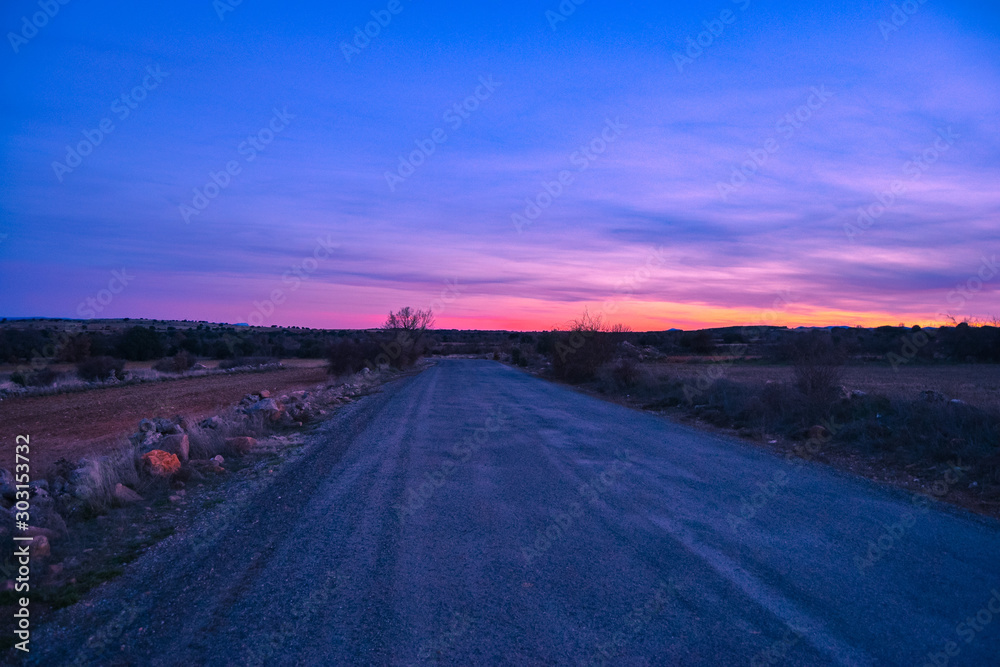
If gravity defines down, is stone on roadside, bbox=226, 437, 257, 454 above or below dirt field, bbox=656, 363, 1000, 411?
below

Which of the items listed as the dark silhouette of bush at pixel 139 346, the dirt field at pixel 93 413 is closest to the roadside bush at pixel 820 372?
the dirt field at pixel 93 413

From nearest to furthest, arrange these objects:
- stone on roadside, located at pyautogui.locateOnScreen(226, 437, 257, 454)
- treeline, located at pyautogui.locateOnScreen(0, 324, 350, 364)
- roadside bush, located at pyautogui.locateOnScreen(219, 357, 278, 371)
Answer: stone on roadside, located at pyautogui.locateOnScreen(226, 437, 257, 454) < treeline, located at pyautogui.locateOnScreen(0, 324, 350, 364) < roadside bush, located at pyautogui.locateOnScreen(219, 357, 278, 371)

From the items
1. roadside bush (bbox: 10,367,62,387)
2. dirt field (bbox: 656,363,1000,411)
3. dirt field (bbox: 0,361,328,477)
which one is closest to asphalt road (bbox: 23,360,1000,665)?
dirt field (bbox: 656,363,1000,411)

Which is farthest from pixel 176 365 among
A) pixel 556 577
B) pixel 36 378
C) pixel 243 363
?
pixel 556 577

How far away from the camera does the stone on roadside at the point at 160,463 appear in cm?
929

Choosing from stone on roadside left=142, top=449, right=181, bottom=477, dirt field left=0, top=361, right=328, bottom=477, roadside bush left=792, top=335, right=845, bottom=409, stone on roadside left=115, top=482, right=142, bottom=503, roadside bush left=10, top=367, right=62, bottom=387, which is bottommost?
dirt field left=0, top=361, right=328, bottom=477

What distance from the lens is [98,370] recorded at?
4141cm

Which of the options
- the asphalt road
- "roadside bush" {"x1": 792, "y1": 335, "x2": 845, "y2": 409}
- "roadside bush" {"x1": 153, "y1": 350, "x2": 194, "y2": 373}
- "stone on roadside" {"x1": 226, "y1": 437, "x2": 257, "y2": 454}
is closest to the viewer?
the asphalt road

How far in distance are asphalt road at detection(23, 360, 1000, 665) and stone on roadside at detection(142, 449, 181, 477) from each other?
1.74 meters

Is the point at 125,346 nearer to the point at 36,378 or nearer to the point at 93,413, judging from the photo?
the point at 36,378

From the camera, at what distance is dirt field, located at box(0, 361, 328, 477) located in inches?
662

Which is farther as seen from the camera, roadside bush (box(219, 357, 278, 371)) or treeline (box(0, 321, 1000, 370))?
roadside bush (box(219, 357, 278, 371))

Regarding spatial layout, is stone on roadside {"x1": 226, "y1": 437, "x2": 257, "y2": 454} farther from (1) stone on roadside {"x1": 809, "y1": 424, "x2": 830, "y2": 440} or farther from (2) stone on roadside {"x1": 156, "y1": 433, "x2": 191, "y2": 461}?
(1) stone on roadside {"x1": 809, "y1": 424, "x2": 830, "y2": 440}

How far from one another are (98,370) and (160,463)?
3833cm
